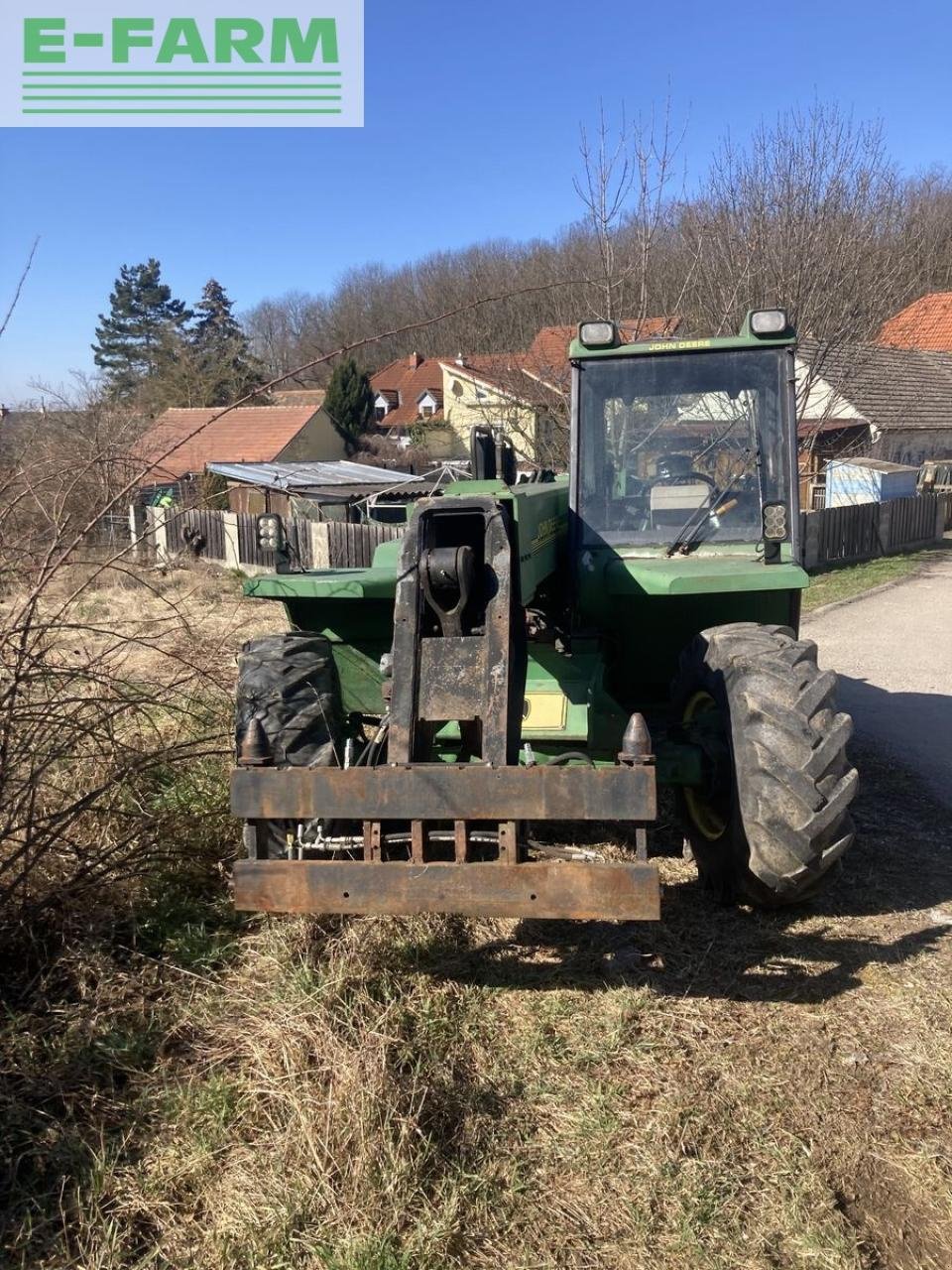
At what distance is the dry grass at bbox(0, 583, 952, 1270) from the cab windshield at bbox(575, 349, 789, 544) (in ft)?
6.69

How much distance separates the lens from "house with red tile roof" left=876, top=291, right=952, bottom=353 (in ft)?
107

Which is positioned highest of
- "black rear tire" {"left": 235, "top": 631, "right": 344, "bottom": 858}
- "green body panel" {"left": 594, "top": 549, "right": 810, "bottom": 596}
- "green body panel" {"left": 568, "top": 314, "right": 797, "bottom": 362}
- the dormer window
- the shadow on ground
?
the dormer window

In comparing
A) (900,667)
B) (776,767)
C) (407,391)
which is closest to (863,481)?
(900,667)

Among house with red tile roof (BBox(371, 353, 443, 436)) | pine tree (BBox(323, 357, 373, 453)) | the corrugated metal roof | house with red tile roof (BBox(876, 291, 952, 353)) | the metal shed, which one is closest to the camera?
the metal shed

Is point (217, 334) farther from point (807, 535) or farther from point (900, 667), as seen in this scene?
point (900, 667)

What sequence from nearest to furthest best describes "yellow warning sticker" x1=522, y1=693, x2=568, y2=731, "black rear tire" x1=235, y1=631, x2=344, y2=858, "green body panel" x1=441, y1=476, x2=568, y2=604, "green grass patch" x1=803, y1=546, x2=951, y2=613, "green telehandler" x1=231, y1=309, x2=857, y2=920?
"green telehandler" x1=231, y1=309, x2=857, y2=920 → "green body panel" x1=441, y1=476, x2=568, y2=604 → "black rear tire" x1=235, y1=631, x2=344, y2=858 → "yellow warning sticker" x1=522, y1=693, x2=568, y2=731 → "green grass patch" x1=803, y1=546, x2=951, y2=613

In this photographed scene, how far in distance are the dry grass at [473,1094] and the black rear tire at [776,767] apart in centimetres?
42

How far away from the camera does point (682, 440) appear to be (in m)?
5.13

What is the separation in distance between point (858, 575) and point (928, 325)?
66.2 feet

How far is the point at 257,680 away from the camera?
4.19 m

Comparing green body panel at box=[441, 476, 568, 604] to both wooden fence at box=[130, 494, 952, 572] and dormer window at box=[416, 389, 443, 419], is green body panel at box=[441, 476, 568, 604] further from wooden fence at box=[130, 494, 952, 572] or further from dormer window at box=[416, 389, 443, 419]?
dormer window at box=[416, 389, 443, 419]

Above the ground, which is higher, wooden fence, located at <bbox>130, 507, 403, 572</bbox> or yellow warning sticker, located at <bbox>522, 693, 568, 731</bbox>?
yellow warning sticker, located at <bbox>522, 693, 568, 731</bbox>

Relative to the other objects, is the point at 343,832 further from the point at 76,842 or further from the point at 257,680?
the point at 76,842

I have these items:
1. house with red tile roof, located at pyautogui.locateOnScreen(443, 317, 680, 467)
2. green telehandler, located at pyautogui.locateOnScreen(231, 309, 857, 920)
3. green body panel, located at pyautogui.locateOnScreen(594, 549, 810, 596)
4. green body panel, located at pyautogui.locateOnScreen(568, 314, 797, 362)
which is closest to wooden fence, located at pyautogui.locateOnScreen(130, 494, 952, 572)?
house with red tile roof, located at pyautogui.locateOnScreen(443, 317, 680, 467)
